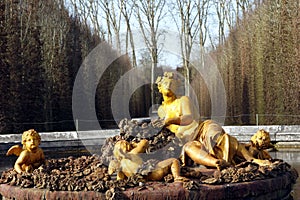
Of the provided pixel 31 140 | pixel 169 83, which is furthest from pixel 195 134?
pixel 31 140

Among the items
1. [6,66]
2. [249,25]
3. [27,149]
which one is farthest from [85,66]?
[27,149]

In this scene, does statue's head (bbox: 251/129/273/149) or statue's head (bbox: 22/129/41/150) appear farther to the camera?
statue's head (bbox: 251/129/273/149)

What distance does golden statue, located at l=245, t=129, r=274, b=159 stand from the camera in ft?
20.3

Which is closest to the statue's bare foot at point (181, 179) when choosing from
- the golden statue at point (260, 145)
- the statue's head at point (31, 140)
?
the golden statue at point (260, 145)

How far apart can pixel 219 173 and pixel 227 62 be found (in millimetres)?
16680

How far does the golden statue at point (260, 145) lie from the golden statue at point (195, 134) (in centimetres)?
14

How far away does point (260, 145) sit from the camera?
625 cm

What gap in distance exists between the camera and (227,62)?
21703 millimetres

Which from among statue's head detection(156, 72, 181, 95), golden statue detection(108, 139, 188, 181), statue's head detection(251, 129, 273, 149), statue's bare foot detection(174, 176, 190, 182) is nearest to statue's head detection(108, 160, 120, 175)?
golden statue detection(108, 139, 188, 181)

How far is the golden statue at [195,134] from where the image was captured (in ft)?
19.4

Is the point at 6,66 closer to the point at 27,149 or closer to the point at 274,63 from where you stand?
the point at 274,63

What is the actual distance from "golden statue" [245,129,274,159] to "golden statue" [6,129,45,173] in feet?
9.63

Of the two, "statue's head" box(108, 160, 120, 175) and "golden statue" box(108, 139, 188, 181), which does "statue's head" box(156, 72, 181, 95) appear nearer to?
"golden statue" box(108, 139, 188, 181)

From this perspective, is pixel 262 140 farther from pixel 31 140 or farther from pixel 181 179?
pixel 31 140
